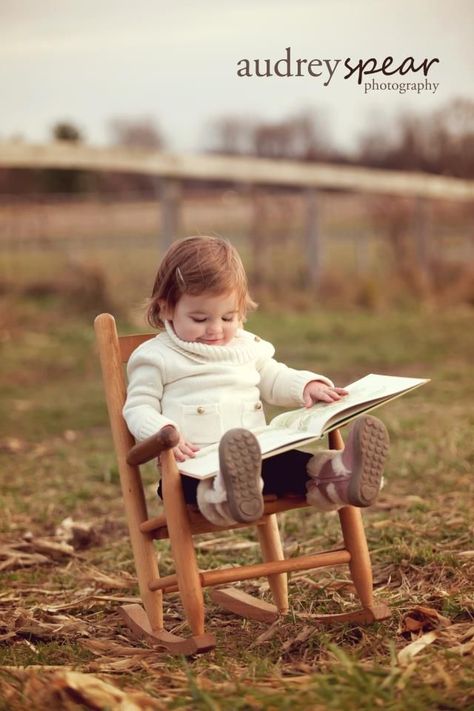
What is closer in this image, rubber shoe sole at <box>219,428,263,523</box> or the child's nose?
rubber shoe sole at <box>219,428,263,523</box>

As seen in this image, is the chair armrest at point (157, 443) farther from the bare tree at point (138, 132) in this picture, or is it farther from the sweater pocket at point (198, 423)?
the bare tree at point (138, 132)

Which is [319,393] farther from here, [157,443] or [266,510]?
[157,443]

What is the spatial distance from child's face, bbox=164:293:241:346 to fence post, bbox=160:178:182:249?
8522mm

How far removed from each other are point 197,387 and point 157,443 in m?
0.39

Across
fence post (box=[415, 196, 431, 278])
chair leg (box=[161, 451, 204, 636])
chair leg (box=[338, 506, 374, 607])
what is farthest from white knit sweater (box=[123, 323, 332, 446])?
fence post (box=[415, 196, 431, 278])

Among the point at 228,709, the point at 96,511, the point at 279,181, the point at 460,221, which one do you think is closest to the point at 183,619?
the point at 228,709

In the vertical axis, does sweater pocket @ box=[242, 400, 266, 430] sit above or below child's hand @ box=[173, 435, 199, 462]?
above

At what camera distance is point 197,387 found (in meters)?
3.54

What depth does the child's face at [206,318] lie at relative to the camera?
11.6ft

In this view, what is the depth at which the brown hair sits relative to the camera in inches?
138

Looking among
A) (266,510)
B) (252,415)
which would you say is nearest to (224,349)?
(252,415)

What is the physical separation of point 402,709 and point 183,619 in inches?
57.2

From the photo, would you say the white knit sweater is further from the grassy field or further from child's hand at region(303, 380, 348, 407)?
the grassy field

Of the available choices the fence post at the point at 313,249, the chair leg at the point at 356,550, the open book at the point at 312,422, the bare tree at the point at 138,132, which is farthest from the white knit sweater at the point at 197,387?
the bare tree at the point at 138,132
